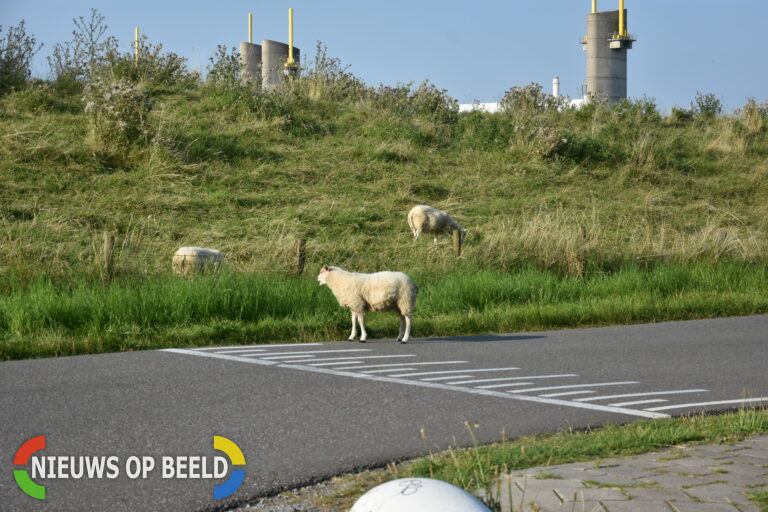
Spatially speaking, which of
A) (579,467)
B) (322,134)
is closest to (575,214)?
(322,134)

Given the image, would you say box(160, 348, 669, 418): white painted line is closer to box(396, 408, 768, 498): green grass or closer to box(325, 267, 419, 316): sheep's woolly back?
box(396, 408, 768, 498): green grass

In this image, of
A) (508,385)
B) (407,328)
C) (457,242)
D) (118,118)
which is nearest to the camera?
→ (508,385)

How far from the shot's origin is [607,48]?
52.0m

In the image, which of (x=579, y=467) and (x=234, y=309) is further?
(x=234, y=309)

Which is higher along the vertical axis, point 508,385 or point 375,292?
point 375,292

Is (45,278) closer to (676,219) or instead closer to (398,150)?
(398,150)

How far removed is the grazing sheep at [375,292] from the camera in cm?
1079

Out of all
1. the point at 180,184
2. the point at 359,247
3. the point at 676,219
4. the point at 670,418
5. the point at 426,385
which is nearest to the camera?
the point at 670,418

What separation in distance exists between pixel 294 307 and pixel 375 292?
2.15 metres

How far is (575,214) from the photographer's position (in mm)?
22016

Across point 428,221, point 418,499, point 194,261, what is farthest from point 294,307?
point 418,499

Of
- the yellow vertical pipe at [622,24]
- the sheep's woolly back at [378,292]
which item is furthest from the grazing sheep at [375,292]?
the yellow vertical pipe at [622,24]

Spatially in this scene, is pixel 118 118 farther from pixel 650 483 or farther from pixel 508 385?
pixel 650 483

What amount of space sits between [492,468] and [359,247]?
42.4 feet
